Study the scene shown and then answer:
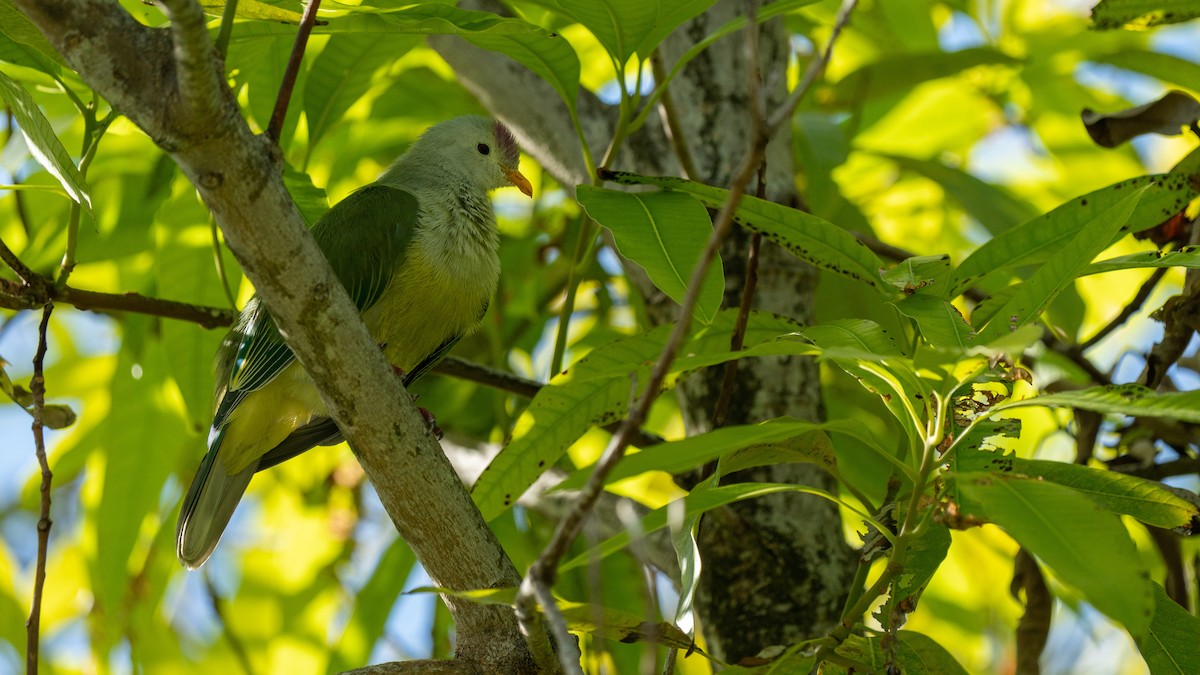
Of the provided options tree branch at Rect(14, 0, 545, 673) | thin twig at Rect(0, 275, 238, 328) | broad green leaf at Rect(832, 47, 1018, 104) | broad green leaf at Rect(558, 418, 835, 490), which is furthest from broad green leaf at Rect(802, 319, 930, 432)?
broad green leaf at Rect(832, 47, 1018, 104)

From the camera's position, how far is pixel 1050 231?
5.30ft

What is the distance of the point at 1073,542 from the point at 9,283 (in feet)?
5.36

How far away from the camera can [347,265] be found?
230cm

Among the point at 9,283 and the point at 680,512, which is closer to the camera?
the point at 680,512

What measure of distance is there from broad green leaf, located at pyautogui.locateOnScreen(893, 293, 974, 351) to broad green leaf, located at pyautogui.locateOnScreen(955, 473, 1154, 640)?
247 mm

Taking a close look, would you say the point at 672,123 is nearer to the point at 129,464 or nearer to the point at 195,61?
the point at 195,61

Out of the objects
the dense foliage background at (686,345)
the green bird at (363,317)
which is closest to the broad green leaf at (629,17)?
the dense foliage background at (686,345)

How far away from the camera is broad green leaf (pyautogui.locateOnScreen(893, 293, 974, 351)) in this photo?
4.49 ft

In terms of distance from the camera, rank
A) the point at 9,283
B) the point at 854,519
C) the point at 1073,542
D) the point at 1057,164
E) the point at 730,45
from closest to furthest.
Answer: the point at 1073,542
the point at 9,283
the point at 730,45
the point at 854,519
the point at 1057,164

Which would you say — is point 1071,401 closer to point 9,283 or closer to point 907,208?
point 9,283

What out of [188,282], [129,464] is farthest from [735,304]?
[129,464]

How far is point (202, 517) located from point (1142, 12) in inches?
82.4

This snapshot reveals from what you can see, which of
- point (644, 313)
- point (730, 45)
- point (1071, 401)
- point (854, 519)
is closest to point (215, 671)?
point (644, 313)

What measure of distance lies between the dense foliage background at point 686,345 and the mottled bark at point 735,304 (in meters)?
0.06
